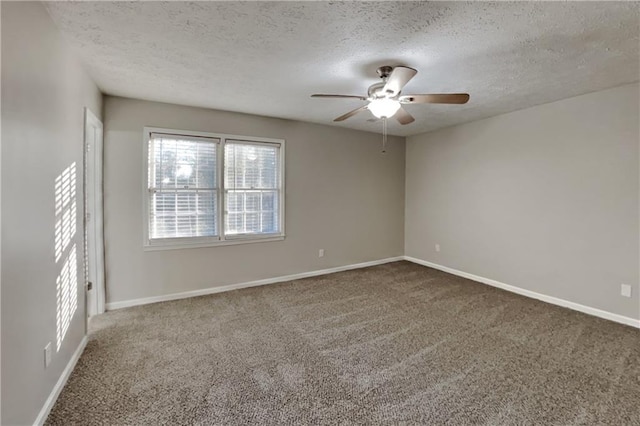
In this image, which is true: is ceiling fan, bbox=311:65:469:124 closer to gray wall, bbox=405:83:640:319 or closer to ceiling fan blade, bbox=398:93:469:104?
ceiling fan blade, bbox=398:93:469:104

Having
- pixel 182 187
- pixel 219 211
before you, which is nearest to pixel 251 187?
pixel 219 211

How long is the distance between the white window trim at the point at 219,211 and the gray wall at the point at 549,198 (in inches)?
108

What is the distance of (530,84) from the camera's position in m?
2.94

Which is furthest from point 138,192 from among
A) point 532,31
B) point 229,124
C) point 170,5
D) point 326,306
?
point 532,31

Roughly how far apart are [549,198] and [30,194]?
4881 mm

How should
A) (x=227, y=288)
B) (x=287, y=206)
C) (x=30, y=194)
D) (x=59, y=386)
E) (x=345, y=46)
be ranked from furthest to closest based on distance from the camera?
(x=287, y=206)
(x=227, y=288)
(x=345, y=46)
(x=59, y=386)
(x=30, y=194)

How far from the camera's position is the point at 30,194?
1609 millimetres

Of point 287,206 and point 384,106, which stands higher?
point 384,106

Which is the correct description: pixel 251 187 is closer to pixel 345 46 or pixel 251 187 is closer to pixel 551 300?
pixel 345 46

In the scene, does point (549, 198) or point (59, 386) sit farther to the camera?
point (549, 198)

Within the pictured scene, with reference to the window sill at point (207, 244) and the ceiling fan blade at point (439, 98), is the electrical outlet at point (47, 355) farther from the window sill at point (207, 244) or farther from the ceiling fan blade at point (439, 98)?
the ceiling fan blade at point (439, 98)

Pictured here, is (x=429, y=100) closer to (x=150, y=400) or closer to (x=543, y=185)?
(x=543, y=185)

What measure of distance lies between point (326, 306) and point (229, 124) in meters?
2.70

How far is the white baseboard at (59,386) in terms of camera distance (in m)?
1.69
